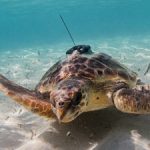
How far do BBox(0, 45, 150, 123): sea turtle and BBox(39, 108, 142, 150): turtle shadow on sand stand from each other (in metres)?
0.36

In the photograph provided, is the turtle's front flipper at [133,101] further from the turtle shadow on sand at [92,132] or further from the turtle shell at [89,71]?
the turtle shell at [89,71]

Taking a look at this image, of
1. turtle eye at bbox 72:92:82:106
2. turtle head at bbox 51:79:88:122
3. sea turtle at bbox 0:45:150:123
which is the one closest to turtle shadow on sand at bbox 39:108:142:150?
sea turtle at bbox 0:45:150:123

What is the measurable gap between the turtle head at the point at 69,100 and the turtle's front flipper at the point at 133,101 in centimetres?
54

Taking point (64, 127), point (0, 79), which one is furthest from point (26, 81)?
point (64, 127)

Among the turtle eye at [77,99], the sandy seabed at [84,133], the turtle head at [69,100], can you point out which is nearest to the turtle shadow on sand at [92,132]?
the sandy seabed at [84,133]

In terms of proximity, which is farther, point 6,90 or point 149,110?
point 6,90

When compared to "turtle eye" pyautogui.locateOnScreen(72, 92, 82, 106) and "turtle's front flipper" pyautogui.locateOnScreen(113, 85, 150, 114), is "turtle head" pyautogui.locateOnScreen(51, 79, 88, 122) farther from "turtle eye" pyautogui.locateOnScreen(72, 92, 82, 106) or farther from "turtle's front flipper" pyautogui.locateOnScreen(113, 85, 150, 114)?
"turtle's front flipper" pyautogui.locateOnScreen(113, 85, 150, 114)

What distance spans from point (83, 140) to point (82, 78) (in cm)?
96

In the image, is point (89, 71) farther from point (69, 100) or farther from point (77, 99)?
point (69, 100)

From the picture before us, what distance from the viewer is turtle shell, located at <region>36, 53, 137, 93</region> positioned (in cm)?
500

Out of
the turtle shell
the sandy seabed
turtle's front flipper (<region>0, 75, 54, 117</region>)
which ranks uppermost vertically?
the turtle shell

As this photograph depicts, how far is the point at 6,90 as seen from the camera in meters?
5.09

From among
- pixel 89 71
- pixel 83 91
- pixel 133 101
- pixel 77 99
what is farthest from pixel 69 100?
pixel 89 71

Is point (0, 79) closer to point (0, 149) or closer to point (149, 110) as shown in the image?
point (0, 149)
